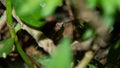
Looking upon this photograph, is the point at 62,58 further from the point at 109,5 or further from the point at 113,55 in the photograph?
the point at 113,55

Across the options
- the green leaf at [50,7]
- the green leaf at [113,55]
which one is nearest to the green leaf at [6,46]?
the green leaf at [113,55]

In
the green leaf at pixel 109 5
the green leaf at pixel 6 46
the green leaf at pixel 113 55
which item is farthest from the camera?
the green leaf at pixel 113 55

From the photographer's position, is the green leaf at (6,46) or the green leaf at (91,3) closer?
the green leaf at (91,3)

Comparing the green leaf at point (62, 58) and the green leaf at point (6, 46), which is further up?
the green leaf at point (6, 46)

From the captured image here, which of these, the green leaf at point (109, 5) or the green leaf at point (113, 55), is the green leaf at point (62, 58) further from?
the green leaf at point (113, 55)

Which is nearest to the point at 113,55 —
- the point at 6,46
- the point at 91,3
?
the point at 6,46

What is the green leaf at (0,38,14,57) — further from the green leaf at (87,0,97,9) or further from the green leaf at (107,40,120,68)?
the green leaf at (87,0,97,9)

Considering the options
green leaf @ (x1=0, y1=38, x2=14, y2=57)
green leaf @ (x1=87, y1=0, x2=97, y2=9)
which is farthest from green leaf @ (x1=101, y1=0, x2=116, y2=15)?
green leaf @ (x1=0, y1=38, x2=14, y2=57)

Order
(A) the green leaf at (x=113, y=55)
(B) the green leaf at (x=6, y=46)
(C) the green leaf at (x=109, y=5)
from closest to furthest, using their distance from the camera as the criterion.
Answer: (C) the green leaf at (x=109, y=5) → (B) the green leaf at (x=6, y=46) → (A) the green leaf at (x=113, y=55)
